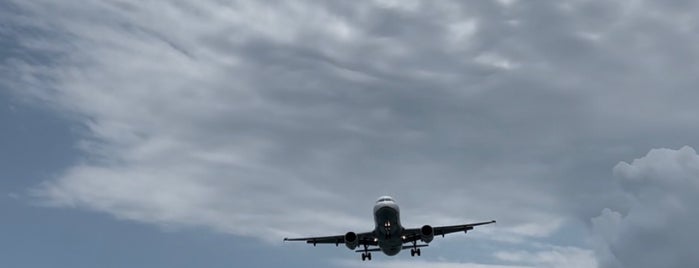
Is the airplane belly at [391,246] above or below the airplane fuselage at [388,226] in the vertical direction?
below

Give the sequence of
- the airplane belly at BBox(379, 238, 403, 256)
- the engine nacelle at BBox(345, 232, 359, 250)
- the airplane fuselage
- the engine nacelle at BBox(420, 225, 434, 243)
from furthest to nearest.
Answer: the engine nacelle at BBox(345, 232, 359, 250), the engine nacelle at BBox(420, 225, 434, 243), the airplane belly at BBox(379, 238, 403, 256), the airplane fuselage

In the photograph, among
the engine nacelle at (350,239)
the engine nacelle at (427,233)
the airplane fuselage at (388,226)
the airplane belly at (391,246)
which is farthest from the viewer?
the engine nacelle at (350,239)

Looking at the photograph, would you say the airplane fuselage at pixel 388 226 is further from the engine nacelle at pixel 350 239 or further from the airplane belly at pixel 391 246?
the engine nacelle at pixel 350 239

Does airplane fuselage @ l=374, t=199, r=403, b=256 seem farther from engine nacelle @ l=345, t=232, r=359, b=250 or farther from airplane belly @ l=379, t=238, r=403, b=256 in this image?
engine nacelle @ l=345, t=232, r=359, b=250

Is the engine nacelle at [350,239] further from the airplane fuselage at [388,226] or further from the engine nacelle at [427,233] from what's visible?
the engine nacelle at [427,233]

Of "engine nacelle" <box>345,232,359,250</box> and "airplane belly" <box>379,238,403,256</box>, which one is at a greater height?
"engine nacelle" <box>345,232,359,250</box>

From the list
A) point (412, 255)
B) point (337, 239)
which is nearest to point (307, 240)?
point (337, 239)

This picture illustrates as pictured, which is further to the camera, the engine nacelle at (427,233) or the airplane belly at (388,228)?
the engine nacelle at (427,233)

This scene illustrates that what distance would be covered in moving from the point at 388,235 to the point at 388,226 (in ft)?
5.26

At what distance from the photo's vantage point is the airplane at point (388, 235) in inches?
3580

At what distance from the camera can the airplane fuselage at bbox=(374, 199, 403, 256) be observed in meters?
90.4

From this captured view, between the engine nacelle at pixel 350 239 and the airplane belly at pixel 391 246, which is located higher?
the engine nacelle at pixel 350 239

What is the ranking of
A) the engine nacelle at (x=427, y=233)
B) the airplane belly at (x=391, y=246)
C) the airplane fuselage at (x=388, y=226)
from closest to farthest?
the airplane fuselage at (x=388, y=226)
the airplane belly at (x=391, y=246)
the engine nacelle at (x=427, y=233)

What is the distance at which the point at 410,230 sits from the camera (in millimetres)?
95750
